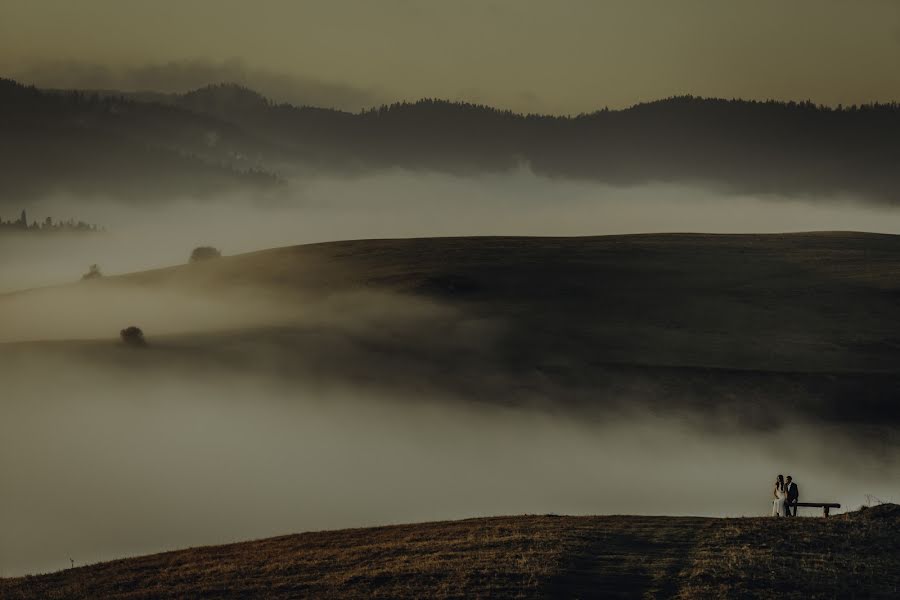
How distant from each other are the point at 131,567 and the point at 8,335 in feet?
287

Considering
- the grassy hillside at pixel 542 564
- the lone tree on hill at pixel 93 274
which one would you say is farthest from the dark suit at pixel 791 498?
the lone tree on hill at pixel 93 274

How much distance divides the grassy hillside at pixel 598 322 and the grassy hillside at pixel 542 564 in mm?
44575

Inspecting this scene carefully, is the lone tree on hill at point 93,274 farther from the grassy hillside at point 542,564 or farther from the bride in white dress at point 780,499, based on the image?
the bride in white dress at point 780,499

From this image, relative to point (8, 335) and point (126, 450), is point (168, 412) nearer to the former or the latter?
point (126, 450)

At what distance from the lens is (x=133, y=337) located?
103562mm

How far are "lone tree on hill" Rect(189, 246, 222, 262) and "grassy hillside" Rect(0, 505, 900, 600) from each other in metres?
130

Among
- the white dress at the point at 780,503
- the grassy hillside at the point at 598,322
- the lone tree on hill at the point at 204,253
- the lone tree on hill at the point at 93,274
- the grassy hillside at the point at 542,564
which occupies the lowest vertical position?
the grassy hillside at the point at 542,564

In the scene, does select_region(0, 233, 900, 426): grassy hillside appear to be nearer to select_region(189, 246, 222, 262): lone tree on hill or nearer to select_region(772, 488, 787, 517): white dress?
select_region(189, 246, 222, 262): lone tree on hill

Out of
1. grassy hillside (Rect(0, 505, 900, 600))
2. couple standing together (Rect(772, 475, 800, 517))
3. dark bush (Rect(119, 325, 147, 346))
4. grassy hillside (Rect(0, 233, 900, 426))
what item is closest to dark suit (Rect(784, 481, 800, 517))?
couple standing together (Rect(772, 475, 800, 517))

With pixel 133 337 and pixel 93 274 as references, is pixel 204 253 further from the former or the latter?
pixel 133 337

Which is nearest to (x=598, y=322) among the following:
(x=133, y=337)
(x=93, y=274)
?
(x=133, y=337)

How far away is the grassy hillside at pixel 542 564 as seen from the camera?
104 ft

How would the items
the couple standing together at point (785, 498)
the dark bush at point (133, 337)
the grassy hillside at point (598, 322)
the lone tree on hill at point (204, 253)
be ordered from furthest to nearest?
the lone tree on hill at point (204, 253)
the dark bush at point (133, 337)
the grassy hillside at point (598, 322)
the couple standing together at point (785, 498)

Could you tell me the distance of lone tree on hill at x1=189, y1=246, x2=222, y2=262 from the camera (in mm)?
166663
